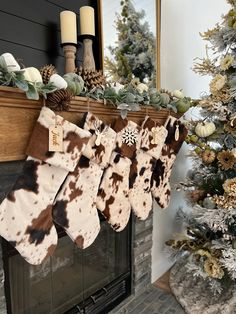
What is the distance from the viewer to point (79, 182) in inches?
46.7

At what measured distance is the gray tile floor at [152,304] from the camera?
1.80m

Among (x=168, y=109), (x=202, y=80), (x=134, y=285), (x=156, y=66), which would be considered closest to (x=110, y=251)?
(x=134, y=285)

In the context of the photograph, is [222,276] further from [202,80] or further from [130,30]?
[130,30]

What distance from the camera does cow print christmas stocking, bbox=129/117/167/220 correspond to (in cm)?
155

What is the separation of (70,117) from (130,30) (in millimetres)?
930

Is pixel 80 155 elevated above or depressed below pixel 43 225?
above

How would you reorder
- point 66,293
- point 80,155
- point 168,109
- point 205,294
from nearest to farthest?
point 80,155, point 66,293, point 168,109, point 205,294

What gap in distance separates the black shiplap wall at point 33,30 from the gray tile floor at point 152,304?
5.23 ft

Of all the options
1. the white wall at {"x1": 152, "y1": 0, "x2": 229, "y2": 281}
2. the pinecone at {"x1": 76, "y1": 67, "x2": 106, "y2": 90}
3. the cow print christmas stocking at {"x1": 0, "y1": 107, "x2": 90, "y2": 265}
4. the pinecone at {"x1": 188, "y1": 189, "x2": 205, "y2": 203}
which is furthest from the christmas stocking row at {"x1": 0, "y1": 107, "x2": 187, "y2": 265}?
the white wall at {"x1": 152, "y1": 0, "x2": 229, "y2": 281}

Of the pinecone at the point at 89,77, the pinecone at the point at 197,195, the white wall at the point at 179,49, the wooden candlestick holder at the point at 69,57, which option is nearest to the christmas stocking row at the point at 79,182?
the pinecone at the point at 89,77

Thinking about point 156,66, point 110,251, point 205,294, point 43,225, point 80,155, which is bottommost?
point 205,294

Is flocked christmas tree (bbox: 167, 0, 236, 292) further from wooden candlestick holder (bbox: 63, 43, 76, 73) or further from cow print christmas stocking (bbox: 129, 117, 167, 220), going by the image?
wooden candlestick holder (bbox: 63, 43, 76, 73)

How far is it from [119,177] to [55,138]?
49cm

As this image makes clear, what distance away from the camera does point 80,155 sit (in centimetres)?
113
